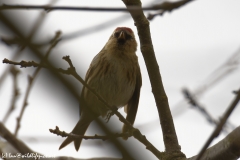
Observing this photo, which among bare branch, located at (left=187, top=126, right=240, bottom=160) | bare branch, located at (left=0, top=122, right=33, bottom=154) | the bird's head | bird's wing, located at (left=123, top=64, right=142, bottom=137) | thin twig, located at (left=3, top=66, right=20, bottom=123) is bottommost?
bare branch, located at (left=187, top=126, right=240, bottom=160)

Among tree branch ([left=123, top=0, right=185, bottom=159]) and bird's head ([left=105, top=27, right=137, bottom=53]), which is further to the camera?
bird's head ([left=105, top=27, right=137, bottom=53])

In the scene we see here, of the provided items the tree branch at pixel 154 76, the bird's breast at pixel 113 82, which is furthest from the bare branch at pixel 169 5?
the bird's breast at pixel 113 82

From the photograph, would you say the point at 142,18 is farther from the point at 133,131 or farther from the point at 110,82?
the point at 110,82

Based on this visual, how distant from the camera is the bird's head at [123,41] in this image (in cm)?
496

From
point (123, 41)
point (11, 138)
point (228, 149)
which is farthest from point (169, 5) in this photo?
point (123, 41)

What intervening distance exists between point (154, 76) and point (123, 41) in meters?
2.11

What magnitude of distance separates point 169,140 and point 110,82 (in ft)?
6.05

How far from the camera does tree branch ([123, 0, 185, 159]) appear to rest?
9.57 ft

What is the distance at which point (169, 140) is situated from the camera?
2857mm

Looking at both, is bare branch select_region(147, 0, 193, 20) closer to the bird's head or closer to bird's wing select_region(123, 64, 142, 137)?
bird's wing select_region(123, 64, 142, 137)

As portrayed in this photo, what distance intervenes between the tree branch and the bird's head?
6.19 feet

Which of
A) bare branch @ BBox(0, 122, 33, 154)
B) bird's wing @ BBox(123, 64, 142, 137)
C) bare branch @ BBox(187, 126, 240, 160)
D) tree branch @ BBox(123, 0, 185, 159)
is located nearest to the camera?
bare branch @ BBox(187, 126, 240, 160)

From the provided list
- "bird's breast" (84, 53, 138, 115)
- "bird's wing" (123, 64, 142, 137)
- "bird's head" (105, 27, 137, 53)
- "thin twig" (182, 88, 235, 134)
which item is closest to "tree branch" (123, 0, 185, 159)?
"thin twig" (182, 88, 235, 134)

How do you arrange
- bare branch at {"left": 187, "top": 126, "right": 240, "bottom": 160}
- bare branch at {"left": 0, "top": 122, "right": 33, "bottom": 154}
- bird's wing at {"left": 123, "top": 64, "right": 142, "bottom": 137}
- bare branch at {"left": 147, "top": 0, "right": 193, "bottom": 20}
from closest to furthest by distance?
bare branch at {"left": 147, "top": 0, "right": 193, "bottom": 20} → bare branch at {"left": 187, "top": 126, "right": 240, "bottom": 160} → bare branch at {"left": 0, "top": 122, "right": 33, "bottom": 154} → bird's wing at {"left": 123, "top": 64, "right": 142, "bottom": 137}
